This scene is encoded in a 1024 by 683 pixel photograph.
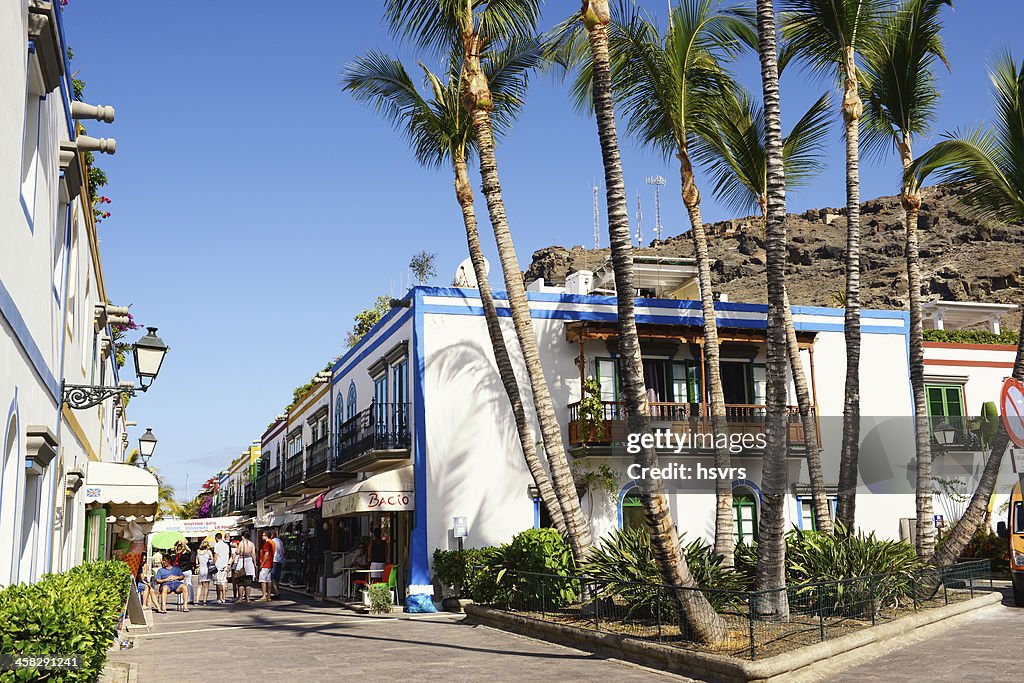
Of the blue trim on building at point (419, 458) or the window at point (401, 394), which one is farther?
the window at point (401, 394)

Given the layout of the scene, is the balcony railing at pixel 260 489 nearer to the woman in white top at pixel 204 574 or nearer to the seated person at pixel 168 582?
the woman in white top at pixel 204 574

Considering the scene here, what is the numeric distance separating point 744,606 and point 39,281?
9.42m

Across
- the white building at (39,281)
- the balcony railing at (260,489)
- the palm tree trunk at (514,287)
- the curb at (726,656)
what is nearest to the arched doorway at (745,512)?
the curb at (726,656)

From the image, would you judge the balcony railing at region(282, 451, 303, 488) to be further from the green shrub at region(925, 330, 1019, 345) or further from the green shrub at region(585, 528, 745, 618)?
the green shrub at region(925, 330, 1019, 345)

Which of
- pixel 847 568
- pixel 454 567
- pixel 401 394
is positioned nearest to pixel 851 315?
pixel 847 568

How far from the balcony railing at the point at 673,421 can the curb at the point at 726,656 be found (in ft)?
22.0

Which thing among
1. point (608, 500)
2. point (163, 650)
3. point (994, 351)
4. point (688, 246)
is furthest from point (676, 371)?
point (688, 246)

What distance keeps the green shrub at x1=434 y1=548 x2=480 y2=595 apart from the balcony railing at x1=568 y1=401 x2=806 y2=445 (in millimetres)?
3681

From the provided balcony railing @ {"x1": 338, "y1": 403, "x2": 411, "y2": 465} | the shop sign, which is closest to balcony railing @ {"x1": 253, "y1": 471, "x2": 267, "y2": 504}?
balcony railing @ {"x1": 338, "y1": 403, "x2": 411, "y2": 465}

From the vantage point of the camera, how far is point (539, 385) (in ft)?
48.5

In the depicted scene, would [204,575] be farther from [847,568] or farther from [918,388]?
[918,388]

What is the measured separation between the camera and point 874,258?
82.6 m

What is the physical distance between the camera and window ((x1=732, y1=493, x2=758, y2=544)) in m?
22.5

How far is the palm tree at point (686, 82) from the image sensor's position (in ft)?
→ 53.1
